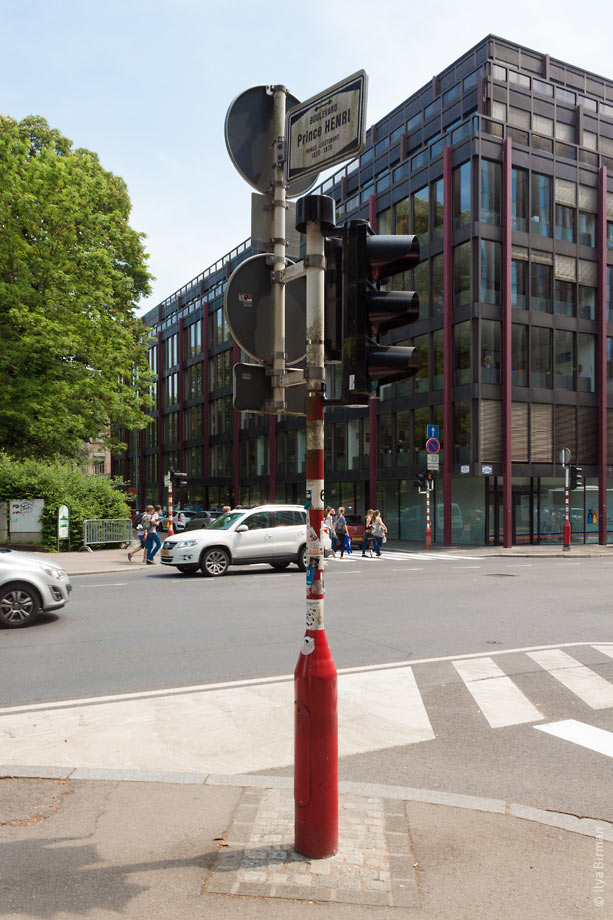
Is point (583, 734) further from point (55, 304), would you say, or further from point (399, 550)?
point (55, 304)

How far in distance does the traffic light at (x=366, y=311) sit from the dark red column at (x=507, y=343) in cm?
2884

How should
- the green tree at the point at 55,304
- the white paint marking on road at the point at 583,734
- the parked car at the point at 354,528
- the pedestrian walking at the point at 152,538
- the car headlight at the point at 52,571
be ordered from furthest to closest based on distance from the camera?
the parked car at the point at 354,528 → the green tree at the point at 55,304 → the pedestrian walking at the point at 152,538 → the car headlight at the point at 52,571 → the white paint marking on road at the point at 583,734

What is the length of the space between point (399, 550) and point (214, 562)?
1293 centimetres

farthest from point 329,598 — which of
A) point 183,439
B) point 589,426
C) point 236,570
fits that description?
point 183,439

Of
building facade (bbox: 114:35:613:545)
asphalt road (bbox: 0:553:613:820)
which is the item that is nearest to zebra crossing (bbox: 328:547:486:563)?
building facade (bbox: 114:35:613:545)

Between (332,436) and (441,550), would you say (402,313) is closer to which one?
(441,550)

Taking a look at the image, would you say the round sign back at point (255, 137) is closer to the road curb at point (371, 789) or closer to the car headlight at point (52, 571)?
the road curb at point (371, 789)

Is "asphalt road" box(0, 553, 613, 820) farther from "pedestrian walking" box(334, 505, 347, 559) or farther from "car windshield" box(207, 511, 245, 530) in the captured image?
"pedestrian walking" box(334, 505, 347, 559)

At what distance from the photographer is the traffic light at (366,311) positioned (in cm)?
390

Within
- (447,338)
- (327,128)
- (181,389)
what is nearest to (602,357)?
(447,338)

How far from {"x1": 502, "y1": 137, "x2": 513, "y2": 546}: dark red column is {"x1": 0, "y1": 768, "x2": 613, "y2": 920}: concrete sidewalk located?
2838 cm

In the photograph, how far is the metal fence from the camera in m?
27.1

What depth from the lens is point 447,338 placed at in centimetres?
3288

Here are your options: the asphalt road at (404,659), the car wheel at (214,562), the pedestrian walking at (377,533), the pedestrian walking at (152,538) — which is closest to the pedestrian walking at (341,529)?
the pedestrian walking at (377,533)
